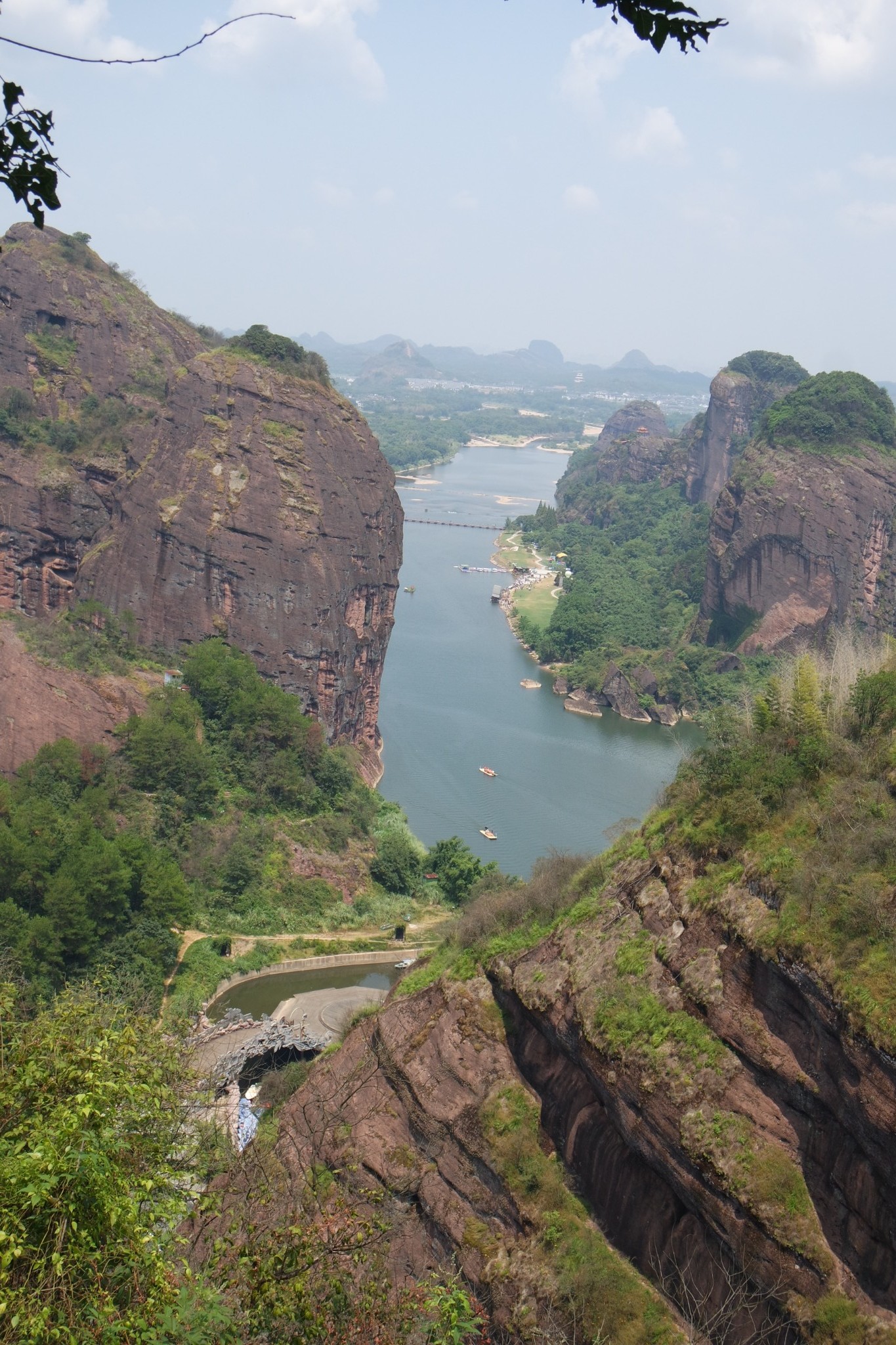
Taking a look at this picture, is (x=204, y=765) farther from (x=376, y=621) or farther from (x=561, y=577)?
(x=561, y=577)

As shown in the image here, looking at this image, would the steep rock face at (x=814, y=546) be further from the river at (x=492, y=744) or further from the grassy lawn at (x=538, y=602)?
the grassy lawn at (x=538, y=602)

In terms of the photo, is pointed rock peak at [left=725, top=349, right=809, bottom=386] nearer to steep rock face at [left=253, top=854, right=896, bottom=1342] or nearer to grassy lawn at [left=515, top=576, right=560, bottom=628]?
grassy lawn at [left=515, top=576, right=560, bottom=628]

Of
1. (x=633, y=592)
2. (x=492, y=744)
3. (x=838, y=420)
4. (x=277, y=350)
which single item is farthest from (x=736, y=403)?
(x=277, y=350)

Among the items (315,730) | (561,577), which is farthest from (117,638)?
(561,577)

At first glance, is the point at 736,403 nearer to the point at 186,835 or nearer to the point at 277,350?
the point at 277,350

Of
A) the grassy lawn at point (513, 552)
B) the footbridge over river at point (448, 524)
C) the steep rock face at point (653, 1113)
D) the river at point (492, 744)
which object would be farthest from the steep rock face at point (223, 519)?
the footbridge over river at point (448, 524)
